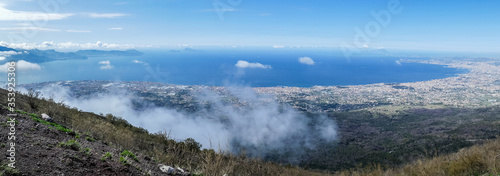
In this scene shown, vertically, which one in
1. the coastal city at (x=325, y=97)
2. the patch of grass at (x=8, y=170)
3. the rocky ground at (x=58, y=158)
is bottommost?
the coastal city at (x=325, y=97)

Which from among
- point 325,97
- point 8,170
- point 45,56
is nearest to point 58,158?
point 8,170

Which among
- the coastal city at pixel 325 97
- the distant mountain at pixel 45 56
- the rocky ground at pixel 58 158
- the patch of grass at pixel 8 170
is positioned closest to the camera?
the patch of grass at pixel 8 170

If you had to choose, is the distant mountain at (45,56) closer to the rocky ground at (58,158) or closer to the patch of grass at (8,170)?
the rocky ground at (58,158)

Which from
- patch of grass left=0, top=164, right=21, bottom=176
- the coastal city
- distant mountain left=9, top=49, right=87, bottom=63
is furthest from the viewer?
distant mountain left=9, top=49, right=87, bottom=63

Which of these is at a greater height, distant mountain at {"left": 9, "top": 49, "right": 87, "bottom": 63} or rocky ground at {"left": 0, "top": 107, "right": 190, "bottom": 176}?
distant mountain at {"left": 9, "top": 49, "right": 87, "bottom": 63}

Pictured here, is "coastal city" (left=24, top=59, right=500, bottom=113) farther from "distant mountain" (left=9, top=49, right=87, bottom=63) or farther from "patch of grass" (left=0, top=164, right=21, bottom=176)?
"patch of grass" (left=0, top=164, right=21, bottom=176)

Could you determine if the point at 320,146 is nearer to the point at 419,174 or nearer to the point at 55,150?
the point at 419,174

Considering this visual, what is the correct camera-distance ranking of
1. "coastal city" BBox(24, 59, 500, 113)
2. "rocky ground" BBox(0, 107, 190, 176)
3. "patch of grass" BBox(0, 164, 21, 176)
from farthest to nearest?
"coastal city" BBox(24, 59, 500, 113)
"rocky ground" BBox(0, 107, 190, 176)
"patch of grass" BBox(0, 164, 21, 176)

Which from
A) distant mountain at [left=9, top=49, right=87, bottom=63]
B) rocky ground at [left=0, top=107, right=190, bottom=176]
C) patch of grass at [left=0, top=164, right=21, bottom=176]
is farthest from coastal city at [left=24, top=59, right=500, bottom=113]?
patch of grass at [left=0, top=164, right=21, bottom=176]

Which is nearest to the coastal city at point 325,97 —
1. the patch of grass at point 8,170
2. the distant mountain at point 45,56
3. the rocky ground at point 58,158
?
the distant mountain at point 45,56

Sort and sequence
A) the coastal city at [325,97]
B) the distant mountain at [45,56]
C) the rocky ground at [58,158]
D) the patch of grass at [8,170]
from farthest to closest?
the distant mountain at [45,56] < the coastal city at [325,97] < the rocky ground at [58,158] < the patch of grass at [8,170]

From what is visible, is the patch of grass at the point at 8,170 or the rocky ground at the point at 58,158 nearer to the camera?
the patch of grass at the point at 8,170
